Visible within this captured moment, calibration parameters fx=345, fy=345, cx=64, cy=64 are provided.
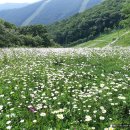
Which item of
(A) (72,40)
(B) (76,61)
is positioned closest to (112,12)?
(A) (72,40)

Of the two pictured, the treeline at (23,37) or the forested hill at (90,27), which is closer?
the treeline at (23,37)

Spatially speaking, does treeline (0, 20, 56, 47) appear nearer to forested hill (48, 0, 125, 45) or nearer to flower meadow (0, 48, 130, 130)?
flower meadow (0, 48, 130, 130)

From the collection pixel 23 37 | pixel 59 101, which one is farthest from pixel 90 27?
pixel 59 101

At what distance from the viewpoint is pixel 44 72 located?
1451 cm

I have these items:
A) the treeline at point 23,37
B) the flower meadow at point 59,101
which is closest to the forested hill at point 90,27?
the treeline at point 23,37

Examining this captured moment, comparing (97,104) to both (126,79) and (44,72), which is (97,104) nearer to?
(126,79)

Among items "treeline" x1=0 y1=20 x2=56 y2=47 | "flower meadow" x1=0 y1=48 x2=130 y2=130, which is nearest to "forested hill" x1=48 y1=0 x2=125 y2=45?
"treeline" x1=0 y1=20 x2=56 y2=47

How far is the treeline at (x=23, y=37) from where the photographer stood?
4388 centimetres

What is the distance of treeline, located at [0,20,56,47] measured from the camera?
144ft

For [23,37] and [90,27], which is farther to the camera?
[90,27]

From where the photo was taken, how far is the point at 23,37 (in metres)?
58.5

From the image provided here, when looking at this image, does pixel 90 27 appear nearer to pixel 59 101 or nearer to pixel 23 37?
pixel 23 37

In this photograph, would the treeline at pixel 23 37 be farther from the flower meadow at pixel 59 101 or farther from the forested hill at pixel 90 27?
the forested hill at pixel 90 27

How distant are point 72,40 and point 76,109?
550 feet
